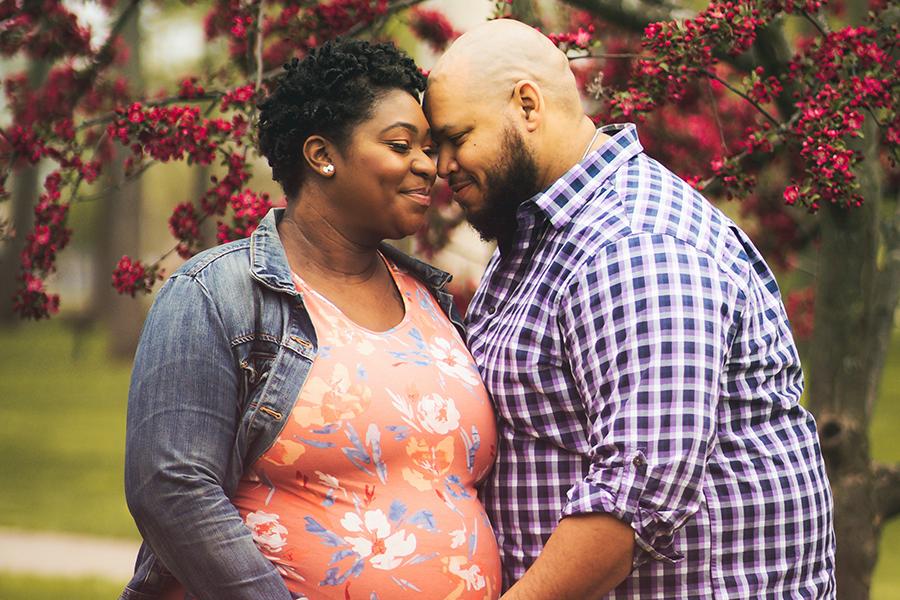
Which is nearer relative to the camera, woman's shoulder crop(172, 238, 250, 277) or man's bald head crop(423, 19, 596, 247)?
woman's shoulder crop(172, 238, 250, 277)

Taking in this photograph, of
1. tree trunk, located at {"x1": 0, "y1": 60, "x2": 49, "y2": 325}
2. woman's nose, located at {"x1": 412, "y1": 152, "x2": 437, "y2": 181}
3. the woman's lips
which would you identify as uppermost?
tree trunk, located at {"x1": 0, "y1": 60, "x2": 49, "y2": 325}

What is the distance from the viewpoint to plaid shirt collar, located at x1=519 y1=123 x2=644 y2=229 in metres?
2.97

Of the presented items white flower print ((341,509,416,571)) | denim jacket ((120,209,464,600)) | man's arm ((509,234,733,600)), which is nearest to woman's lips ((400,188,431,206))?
denim jacket ((120,209,464,600))

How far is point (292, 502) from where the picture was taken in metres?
2.68

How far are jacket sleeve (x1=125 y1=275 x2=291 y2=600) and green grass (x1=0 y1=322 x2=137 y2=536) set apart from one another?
7.26 meters

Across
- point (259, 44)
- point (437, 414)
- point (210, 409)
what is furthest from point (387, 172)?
point (259, 44)

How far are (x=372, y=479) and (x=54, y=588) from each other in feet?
18.2

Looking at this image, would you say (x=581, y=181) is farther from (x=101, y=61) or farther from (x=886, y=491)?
(x=101, y=61)

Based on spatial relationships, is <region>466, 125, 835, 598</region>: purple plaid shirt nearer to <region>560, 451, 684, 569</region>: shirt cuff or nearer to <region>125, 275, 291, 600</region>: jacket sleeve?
<region>560, 451, 684, 569</region>: shirt cuff

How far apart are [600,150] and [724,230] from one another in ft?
1.34

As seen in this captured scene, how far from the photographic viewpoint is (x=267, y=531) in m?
2.67

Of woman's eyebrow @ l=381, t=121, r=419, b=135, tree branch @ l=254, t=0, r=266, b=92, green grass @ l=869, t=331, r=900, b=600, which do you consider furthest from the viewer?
green grass @ l=869, t=331, r=900, b=600

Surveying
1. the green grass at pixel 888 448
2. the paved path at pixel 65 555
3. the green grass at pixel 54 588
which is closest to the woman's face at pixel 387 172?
the green grass at pixel 54 588

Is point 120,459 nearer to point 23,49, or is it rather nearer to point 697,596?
point 23,49
